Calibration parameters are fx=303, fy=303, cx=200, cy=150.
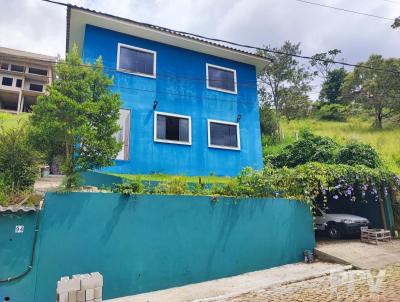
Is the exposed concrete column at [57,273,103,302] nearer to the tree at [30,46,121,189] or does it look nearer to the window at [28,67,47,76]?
the tree at [30,46,121,189]

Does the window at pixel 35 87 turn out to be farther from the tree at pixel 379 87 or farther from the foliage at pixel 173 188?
the foliage at pixel 173 188

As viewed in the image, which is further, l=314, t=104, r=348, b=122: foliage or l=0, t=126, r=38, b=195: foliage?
l=314, t=104, r=348, b=122: foliage

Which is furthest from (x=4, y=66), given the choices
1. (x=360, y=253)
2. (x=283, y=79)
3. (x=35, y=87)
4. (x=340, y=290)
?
(x=340, y=290)

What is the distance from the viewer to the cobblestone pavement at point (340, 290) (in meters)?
6.06

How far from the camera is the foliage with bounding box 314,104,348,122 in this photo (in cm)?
3716

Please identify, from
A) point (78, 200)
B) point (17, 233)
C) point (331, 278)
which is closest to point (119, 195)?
point (78, 200)

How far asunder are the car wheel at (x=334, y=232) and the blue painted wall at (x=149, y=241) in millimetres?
3613

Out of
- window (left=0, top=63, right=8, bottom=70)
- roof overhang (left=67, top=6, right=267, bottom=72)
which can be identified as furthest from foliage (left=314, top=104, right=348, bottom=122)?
window (left=0, top=63, right=8, bottom=70)

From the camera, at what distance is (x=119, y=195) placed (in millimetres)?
7234

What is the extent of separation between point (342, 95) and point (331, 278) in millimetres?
35435

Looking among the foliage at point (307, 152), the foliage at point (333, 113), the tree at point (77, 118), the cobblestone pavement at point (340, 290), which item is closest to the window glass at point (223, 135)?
the foliage at point (307, 152)

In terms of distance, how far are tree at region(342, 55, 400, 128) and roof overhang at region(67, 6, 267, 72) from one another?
20434mm

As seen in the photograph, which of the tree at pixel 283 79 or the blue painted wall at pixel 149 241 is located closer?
the blue painted wall at pixel 149 241

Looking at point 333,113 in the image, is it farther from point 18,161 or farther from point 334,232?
point 18,161
